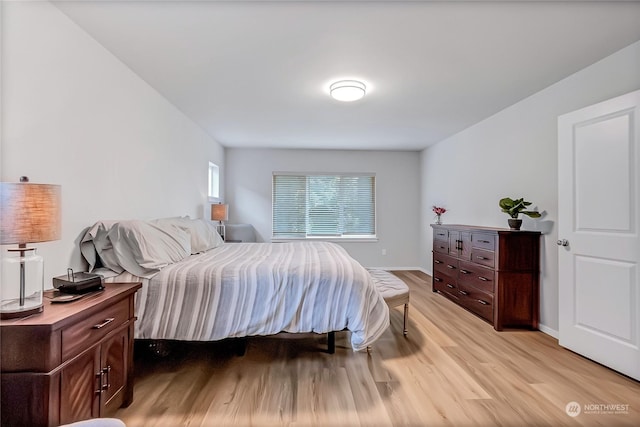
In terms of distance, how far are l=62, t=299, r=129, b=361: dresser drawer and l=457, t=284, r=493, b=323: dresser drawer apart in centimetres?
317

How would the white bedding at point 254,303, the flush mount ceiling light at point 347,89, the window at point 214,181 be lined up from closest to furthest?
1. the white bedding at point 254,303
2. the flush mount ceiling light at point 347,89
3. the window at point 214,181

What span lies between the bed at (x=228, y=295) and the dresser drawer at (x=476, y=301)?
1.51 metres

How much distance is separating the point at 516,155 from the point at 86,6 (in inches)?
155

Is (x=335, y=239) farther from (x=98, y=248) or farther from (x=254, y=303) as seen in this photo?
(x=98, y=248)

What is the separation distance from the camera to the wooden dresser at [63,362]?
1121 millimetres

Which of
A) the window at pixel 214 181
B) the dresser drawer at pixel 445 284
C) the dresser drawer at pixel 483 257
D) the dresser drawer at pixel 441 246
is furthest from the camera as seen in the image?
the window at pixel 214 181

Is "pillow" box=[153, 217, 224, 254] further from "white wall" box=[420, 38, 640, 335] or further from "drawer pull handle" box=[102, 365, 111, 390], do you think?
"white wall" box=[420, 38, 640, 335]

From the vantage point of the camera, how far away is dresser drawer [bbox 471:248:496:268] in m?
3.03

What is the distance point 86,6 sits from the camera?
177 centimetres

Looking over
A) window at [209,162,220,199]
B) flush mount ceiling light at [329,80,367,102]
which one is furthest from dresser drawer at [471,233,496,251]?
window at [209,162,220,199]

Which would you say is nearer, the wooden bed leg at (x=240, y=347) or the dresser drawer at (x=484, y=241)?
the wooden bed leg at (x=240, y=347)

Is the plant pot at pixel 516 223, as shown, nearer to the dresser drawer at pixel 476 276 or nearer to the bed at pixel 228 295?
the dresser drawer at pixel 476 276

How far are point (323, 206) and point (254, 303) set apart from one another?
3829mm

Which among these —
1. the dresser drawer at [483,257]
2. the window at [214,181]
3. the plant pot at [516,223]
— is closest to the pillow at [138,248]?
the window at [214,181]
